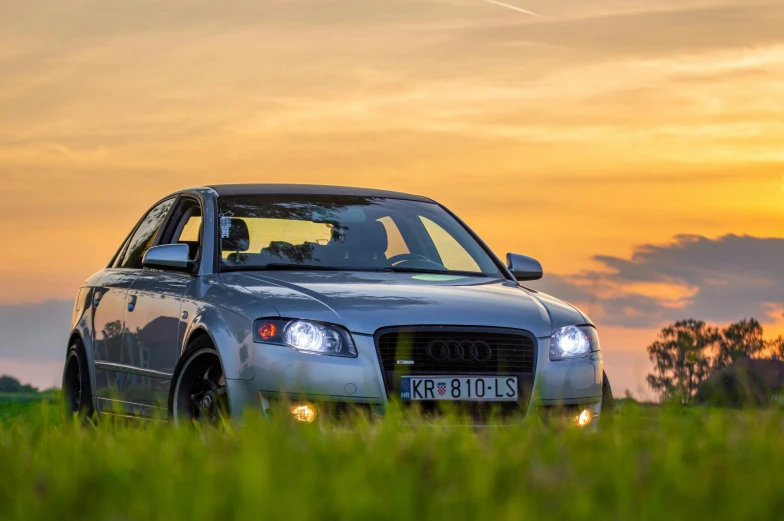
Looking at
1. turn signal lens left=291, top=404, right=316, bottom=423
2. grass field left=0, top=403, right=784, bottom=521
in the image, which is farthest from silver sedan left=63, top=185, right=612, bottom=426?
grass field left=0, top=403, right=784, bottom=521

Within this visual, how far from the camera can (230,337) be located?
21.7 ft

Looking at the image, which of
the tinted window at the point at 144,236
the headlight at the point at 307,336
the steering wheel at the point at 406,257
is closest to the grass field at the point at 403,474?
the headlight at the point at 307,336

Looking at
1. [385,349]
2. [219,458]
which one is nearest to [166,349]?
[385,349]

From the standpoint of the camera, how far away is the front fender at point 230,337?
255 inches

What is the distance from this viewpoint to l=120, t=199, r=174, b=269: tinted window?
9.38 m

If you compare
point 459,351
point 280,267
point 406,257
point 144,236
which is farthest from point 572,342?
point 144,236

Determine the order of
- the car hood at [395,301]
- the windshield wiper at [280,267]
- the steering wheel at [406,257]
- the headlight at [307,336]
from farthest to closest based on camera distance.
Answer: the steering wheel at [406,257] → the windshield wiper at [280,267] → the car hood at [395,301] → the headlight at [307,336]

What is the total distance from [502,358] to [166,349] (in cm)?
220

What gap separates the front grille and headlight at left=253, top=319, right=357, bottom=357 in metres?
0.19

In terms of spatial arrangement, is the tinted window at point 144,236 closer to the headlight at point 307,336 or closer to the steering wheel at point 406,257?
the steering wheel at point 406,257

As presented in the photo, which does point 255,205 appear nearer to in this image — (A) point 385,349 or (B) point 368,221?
(B) point 368,221

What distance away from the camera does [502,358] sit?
6.74 m

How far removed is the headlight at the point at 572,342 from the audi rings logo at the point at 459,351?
45 centimetres

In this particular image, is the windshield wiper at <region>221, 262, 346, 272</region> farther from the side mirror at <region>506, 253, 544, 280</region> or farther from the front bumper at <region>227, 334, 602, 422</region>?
the side mirror at <region>506, 253, 544, 280</region>
